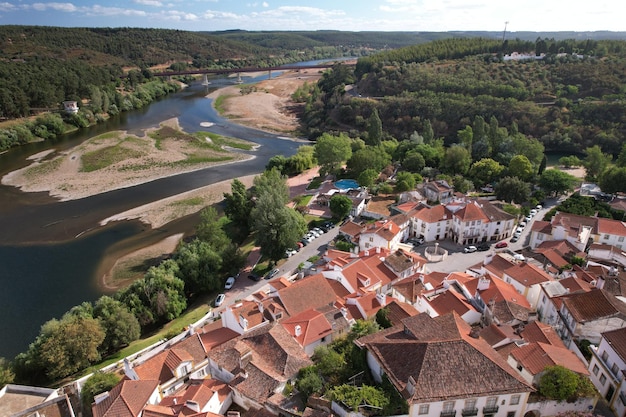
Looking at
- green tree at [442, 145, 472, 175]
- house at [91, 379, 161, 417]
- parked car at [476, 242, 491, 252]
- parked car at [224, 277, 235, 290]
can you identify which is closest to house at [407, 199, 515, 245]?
parked car at [476, 242, 491, 252]

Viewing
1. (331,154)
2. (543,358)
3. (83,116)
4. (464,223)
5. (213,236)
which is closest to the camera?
(543,358)

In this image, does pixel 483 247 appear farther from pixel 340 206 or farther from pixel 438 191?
pixel 340 206

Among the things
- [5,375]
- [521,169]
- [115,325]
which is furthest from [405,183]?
[5,375]

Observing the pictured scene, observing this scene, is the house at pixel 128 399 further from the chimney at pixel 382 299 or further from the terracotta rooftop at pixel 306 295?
the chimney at pixel 382 299

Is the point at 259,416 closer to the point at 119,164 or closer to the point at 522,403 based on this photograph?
the point at 522,403

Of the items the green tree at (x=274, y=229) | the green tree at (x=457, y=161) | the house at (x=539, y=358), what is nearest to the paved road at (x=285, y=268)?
the green tree at (x=274, y=229)

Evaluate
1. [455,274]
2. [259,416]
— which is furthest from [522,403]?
[455,274]
